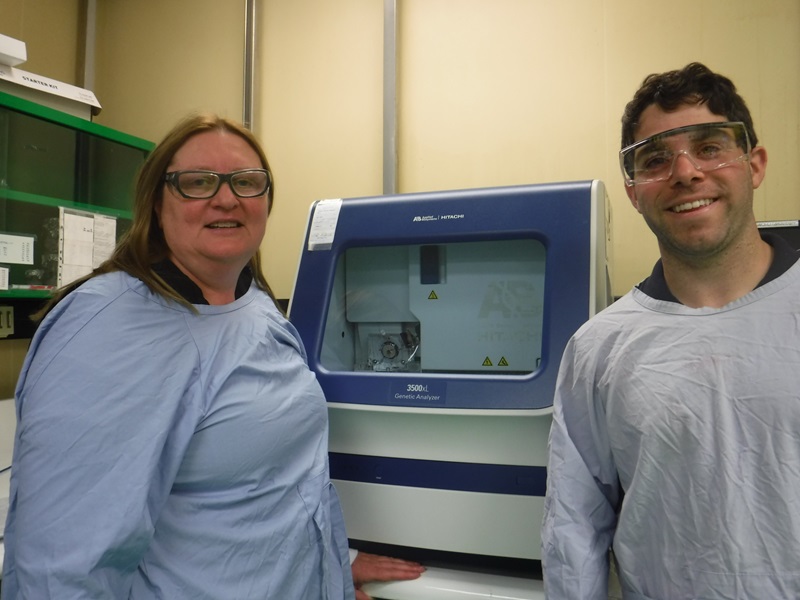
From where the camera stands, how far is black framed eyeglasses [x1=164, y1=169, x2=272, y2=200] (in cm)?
86

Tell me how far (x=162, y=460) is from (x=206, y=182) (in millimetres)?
434

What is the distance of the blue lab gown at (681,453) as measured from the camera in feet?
2.15

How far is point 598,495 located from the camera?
81 cm

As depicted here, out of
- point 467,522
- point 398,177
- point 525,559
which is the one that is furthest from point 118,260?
point 398,177

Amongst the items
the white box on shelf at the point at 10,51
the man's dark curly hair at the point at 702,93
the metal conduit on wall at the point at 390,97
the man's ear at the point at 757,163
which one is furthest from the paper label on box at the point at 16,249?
the man's ear at the point at 757,163

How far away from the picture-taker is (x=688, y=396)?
0.71m

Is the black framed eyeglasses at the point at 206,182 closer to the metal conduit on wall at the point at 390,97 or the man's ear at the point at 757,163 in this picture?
the man's ear at the point at 757,163

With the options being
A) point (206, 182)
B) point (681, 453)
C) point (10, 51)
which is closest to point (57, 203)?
point (10, 51)

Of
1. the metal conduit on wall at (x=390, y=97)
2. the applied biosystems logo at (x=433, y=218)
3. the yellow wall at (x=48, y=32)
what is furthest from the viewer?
the yellow wall at (x=48, y=32)

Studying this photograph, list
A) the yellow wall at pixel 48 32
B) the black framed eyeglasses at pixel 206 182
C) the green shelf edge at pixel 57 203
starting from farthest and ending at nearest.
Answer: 1. the yellow wall at pixel 48 32
2. the green shelf edge at pixel 57 203
3. the black framed eyeglasses at pixel 206 182

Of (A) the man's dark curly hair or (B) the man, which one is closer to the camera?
A: (B) the man

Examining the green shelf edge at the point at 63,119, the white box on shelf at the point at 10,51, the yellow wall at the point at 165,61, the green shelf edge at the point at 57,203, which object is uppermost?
the yellow wall at the point at 165,61

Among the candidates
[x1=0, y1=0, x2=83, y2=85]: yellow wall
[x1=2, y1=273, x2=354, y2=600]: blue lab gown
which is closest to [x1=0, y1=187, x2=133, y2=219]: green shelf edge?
[x1=0, y1=0, x2=83, y2=85]: yellow wall

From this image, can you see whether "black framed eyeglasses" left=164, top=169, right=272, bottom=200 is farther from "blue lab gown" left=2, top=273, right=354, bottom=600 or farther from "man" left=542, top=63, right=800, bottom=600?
"man" left=542, top=63, right=800, bottom=600
